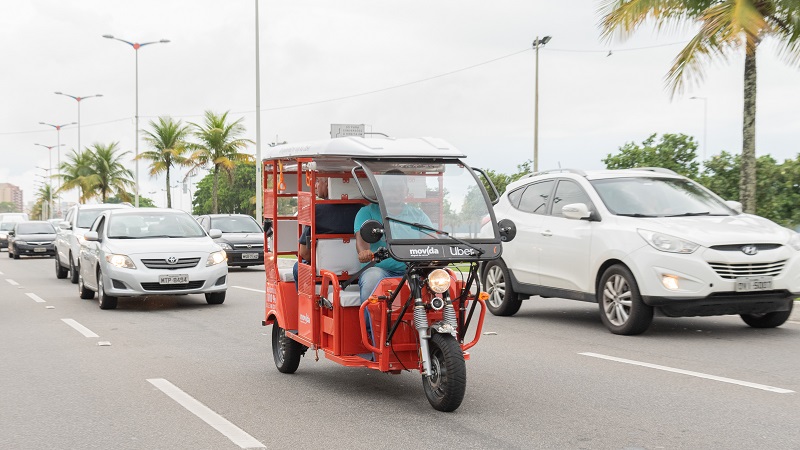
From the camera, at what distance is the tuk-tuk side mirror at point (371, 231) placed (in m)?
6.52

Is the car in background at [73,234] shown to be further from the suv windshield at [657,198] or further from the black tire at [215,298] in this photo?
the suv windshield at [657,198]

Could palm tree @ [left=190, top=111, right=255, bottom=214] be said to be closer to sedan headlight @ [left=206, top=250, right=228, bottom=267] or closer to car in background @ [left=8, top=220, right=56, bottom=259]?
car in background @ [left=8, top=220, right=56, bottom=259]

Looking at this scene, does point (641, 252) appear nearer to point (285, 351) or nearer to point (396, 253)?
point (285, 351)

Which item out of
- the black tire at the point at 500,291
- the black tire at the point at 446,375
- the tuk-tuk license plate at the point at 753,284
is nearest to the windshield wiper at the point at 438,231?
the black tire at the point at 446,375

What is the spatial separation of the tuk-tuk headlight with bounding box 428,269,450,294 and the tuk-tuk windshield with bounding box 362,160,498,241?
28cm

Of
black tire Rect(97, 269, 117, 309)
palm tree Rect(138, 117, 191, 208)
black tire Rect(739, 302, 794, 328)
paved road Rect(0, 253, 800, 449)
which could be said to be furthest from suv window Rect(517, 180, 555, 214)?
palm tree Rect(138, 117, 191, 208)

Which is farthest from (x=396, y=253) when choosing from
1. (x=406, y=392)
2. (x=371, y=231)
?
(x=406, y=392)

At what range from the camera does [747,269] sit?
10.0 meters

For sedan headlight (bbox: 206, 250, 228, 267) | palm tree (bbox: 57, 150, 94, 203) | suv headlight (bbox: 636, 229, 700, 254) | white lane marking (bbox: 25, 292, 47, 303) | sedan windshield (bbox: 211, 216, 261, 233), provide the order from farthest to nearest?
palm tree (bbox: 57, 150, 94, 203), sedan windshield (bbox: 211, 216, 261, 233), white lane marking (bbox: 25, 292, 47, 303), sedan headlight (bbox: 206, 250, 228, 267), suv headlight (bbox: 636, 229, 700, 254)

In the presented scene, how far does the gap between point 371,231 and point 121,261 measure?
8863 mm

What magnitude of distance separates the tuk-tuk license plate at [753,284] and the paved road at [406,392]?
0.56 m

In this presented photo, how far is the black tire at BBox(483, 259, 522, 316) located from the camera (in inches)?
503

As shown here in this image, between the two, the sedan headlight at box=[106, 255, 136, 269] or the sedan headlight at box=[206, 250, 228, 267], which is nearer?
the sedan headlight at box=[106, 255, 136, 269]

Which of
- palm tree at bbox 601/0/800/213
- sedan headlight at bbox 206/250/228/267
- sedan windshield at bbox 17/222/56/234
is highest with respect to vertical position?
palm tree at bbox 601/0/800/213
